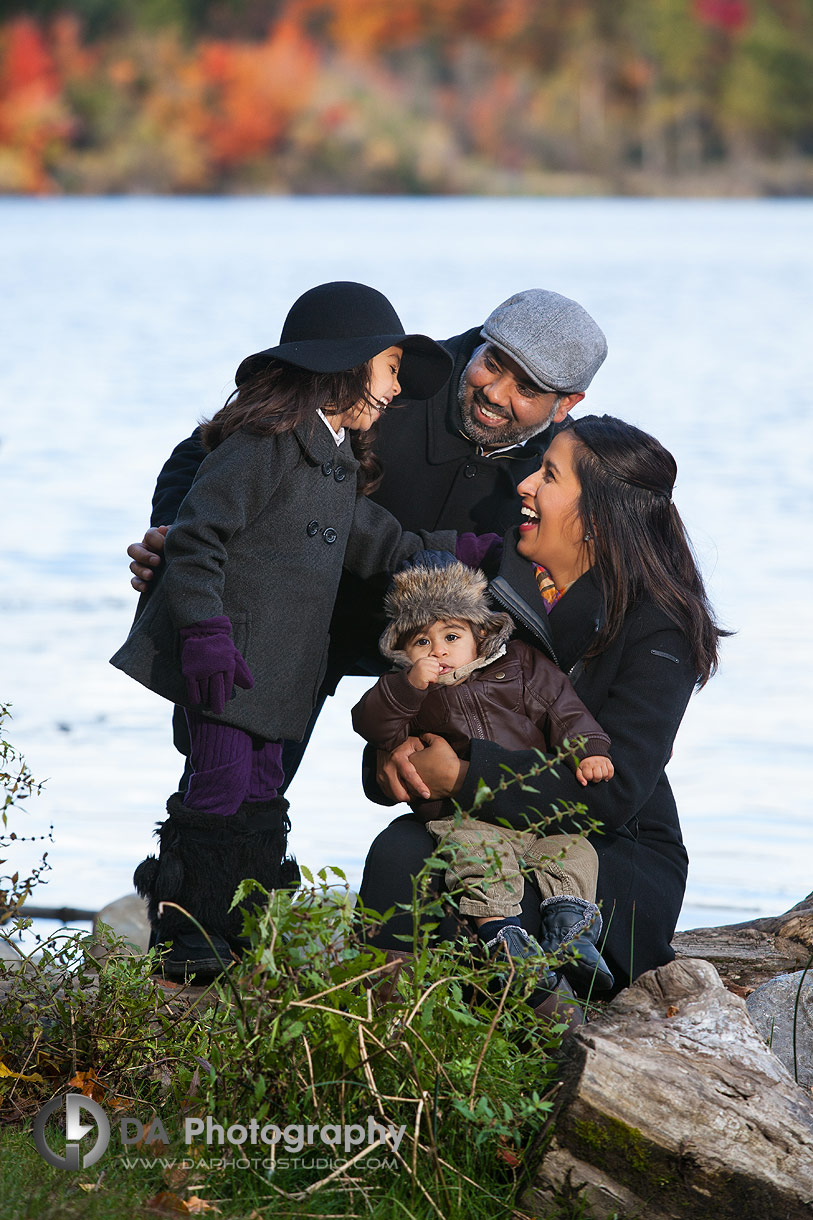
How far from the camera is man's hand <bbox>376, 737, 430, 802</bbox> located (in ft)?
11.1

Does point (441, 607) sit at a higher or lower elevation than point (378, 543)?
lower

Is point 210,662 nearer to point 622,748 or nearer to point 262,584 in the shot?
point 262,584

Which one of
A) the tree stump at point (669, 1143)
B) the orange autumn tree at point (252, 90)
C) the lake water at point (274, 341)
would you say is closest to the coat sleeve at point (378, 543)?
the tree stump at point (669, 1143)

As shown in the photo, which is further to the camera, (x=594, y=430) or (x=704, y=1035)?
(x=594, y=430)

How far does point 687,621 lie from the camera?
11.3 ft

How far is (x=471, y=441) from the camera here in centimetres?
→ 428

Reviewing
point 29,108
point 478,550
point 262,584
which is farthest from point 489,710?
point 29,108

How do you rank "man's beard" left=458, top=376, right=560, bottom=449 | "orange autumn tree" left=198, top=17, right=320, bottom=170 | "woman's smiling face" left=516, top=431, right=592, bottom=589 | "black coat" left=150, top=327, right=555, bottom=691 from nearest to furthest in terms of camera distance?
"woman's smiling face" left=516, top=431, right=592, bottom=589 → "man's beard" left=458, top=376, right=560, bottom=449 → "black coat" left=150, top=327, right=555, bottom=691 → "orange autumn tree" left=198, top=17, right=320, bottom=170

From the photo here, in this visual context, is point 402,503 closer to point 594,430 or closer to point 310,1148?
Answer: point 594,430

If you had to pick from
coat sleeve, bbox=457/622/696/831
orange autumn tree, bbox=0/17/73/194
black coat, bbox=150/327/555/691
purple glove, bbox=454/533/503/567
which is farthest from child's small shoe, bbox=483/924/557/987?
orange autumn tree, bbox=0/17/73/194

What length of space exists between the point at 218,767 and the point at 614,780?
40.3 inches

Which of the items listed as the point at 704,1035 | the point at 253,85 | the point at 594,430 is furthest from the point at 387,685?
Result: the point at 253,85

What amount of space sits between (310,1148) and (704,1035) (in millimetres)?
761

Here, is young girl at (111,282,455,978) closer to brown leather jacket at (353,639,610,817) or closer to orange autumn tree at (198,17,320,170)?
brown leather jacket at (353,639,610,817)
